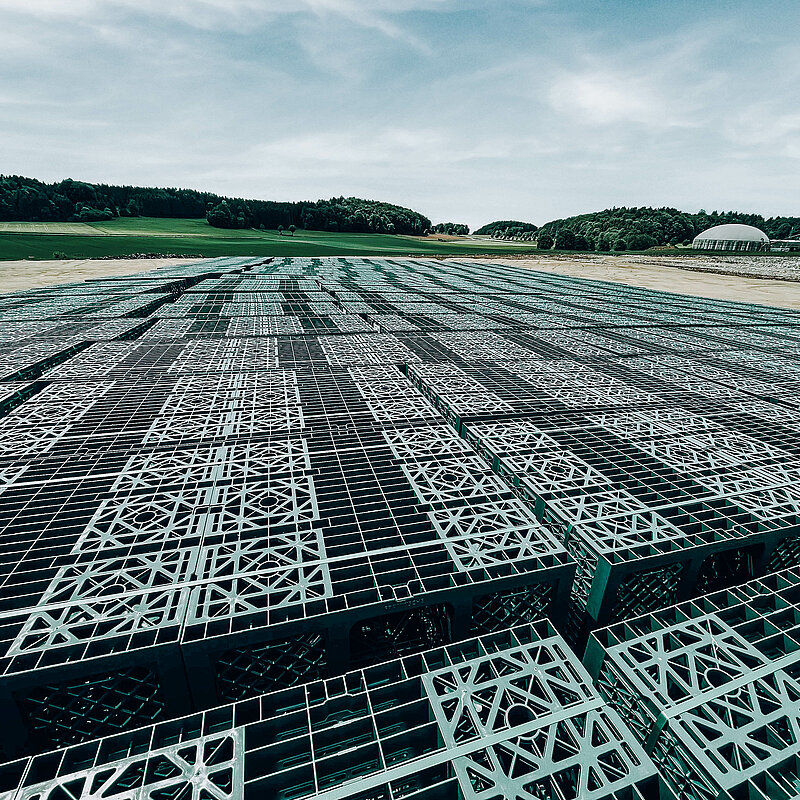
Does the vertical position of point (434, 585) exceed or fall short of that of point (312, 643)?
it exceeds it

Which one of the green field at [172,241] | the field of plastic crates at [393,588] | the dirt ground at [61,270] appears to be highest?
the green field at [172,241]

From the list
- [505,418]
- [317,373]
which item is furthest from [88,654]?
[317,373]

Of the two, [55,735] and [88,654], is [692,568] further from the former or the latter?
[55,735]

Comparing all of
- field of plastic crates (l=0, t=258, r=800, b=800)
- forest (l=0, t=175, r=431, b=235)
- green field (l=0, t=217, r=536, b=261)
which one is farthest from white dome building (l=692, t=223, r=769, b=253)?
field of plastic crates (l=0, t=258, r=800, b=800)

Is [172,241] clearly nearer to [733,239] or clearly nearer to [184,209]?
[184,209]

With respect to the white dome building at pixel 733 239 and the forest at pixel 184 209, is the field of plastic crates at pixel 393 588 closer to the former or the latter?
the forest at pixel 184 209

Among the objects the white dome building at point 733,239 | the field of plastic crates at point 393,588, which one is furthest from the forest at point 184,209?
the field of plastic crates at point 393,588
